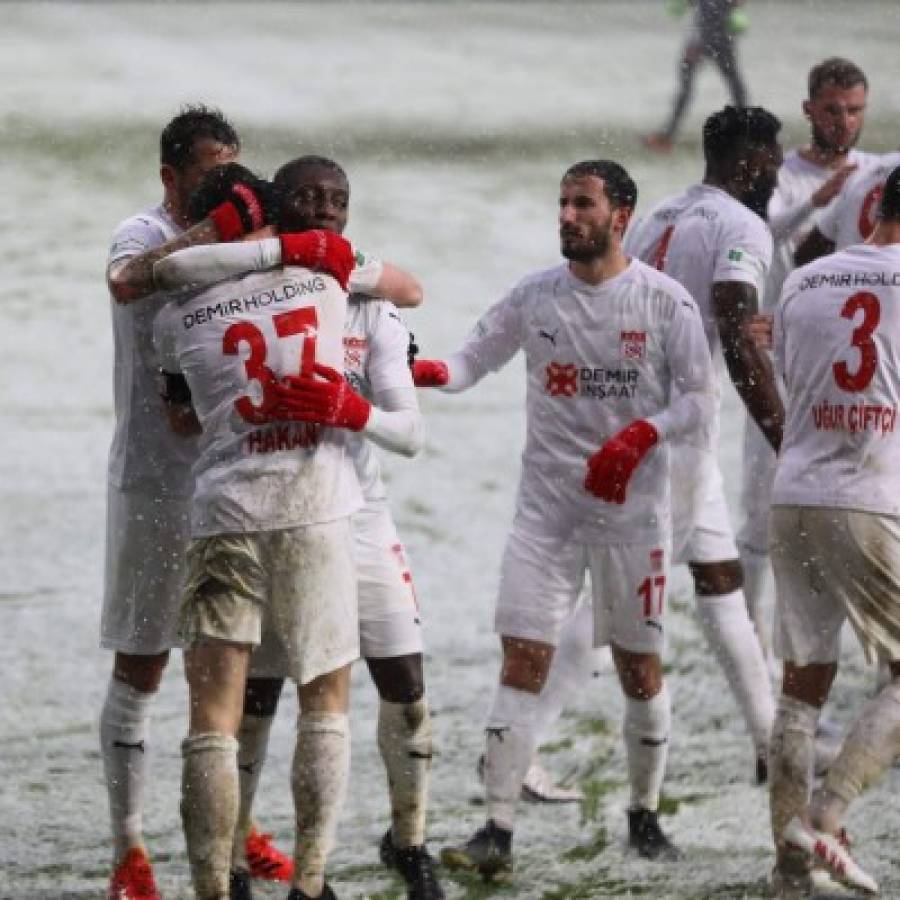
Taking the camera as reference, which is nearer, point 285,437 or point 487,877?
point 285,437

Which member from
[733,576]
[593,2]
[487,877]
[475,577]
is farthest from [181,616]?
[593,2]

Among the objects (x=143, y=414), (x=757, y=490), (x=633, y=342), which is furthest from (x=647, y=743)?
(x=757, y=490)

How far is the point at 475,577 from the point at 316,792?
4401mm

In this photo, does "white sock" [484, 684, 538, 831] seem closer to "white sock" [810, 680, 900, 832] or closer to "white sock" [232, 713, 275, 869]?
"white sock" [232, 713, 275, 869]

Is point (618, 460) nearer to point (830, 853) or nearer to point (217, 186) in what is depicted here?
point (830, 853)

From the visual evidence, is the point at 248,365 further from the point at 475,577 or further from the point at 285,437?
the point at 475,577

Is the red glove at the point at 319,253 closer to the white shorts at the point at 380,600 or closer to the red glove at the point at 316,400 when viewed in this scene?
the red glove at the point at 316,400

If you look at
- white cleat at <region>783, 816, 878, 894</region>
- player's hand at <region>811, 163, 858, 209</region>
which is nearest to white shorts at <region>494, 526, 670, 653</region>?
white cleat at <region>783, 816, 878, 894</region>

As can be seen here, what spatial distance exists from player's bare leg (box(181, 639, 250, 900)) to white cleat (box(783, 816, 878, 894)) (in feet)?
5.12

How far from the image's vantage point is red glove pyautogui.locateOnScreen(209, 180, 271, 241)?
5676 millimetres

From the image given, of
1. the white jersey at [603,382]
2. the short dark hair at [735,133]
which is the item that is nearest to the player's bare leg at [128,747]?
the white jersey at [603,382]

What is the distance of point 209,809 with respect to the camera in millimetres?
5496

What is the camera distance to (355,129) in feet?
62.3

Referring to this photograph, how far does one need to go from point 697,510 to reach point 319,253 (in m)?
2.21
